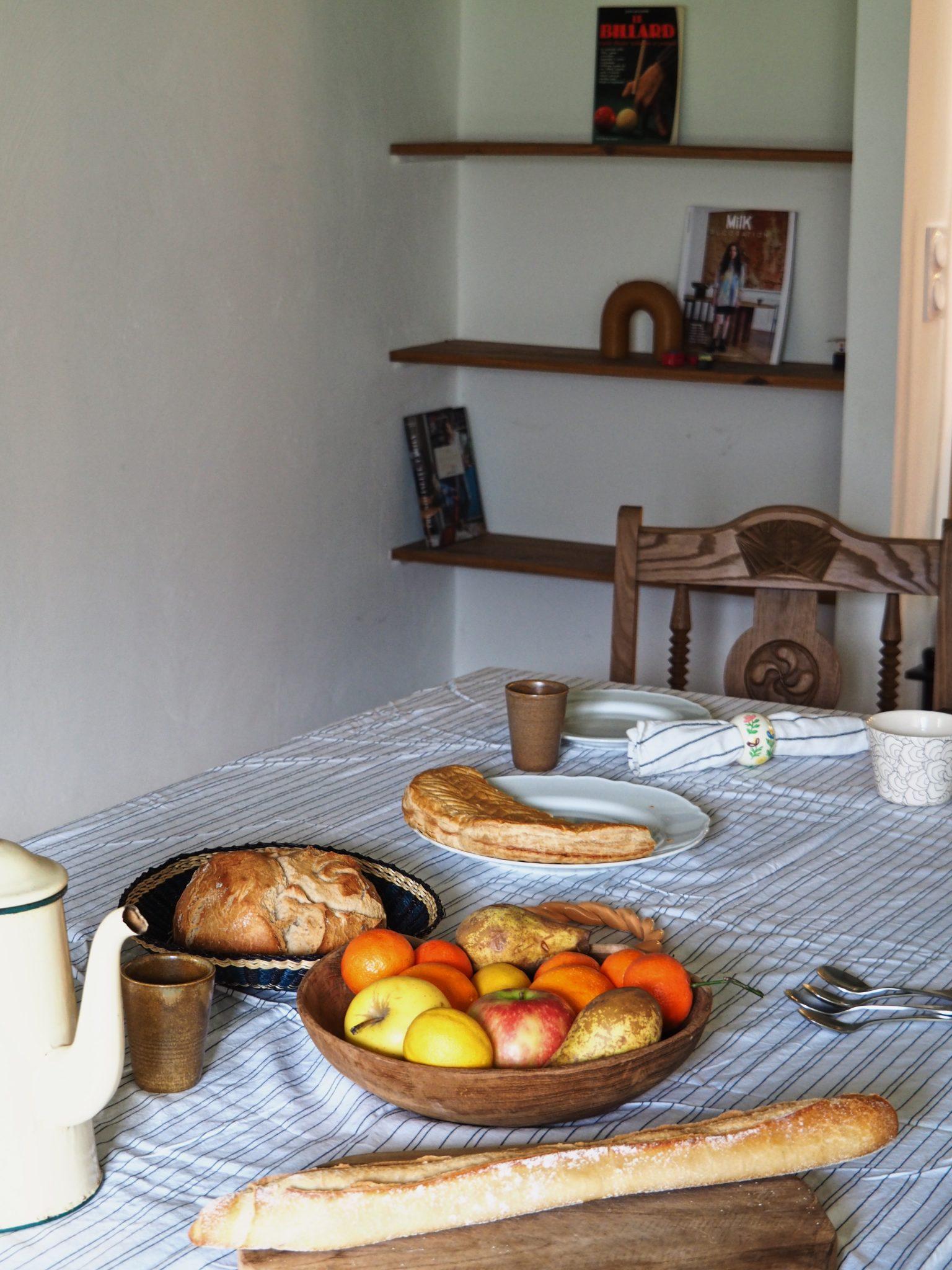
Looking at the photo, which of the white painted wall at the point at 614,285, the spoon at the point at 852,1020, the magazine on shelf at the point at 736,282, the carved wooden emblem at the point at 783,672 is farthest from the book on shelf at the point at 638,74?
the spoon at the point at 852,1020

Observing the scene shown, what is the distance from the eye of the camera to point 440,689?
69.8 inches

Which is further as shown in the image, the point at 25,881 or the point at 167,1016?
the point at 167,1016

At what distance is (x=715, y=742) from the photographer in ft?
4.78

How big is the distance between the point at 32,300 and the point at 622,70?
1.48m

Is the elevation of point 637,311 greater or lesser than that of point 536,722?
greater

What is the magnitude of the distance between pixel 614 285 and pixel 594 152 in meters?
0.33

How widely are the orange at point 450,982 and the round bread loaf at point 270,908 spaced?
107mm

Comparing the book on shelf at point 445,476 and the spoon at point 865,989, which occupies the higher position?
the book on shelf at point 445,476

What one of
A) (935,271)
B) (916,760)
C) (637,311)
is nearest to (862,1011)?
(916,760)

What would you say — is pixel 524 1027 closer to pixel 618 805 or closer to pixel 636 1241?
pixel 636 1241

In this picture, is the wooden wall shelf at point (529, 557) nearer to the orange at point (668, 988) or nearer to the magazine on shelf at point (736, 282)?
the magazine on shelf at point (736, 282)

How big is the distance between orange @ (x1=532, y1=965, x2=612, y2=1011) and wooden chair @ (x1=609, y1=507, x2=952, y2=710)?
1.06 m

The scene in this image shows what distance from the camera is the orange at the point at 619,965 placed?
32.9 inches

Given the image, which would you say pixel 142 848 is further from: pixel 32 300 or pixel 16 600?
pixel 32 300
